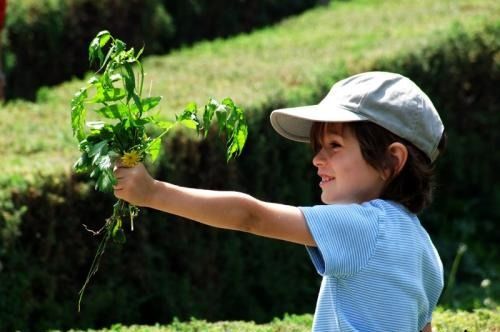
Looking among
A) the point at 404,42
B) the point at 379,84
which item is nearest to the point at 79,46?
the point at 404,42

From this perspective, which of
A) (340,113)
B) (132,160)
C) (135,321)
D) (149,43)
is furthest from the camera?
(149,43)

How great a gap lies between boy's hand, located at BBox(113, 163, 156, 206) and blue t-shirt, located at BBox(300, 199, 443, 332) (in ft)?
1.26

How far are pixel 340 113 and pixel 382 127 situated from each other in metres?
0.12

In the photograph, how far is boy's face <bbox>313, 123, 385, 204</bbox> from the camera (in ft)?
10.0

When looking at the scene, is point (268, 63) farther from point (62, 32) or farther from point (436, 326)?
point (436, 326)

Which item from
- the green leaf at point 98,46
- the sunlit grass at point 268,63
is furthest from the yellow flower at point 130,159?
the sunlit grass at point 268,63

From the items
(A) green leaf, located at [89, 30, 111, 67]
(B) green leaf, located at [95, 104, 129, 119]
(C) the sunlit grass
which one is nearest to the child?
(B) green leaf, located at [95, 104, 129, 119]

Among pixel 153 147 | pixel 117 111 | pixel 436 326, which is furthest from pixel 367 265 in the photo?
pixel 436 326

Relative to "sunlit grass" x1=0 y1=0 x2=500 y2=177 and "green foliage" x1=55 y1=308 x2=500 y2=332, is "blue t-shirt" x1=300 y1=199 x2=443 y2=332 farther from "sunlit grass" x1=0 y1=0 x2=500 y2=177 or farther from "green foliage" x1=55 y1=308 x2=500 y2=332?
"sunlit grass" x1=0 y1=0 x2=500 y2=177

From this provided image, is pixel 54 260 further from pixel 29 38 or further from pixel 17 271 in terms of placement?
pixel 29 38

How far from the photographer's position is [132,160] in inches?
111

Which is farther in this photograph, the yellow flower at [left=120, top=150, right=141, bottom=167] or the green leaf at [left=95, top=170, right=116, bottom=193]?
the yellow flower at [left=120, top=150, right=141, bottom=167]

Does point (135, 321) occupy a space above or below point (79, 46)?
below

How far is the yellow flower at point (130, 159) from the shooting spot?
2805mm
